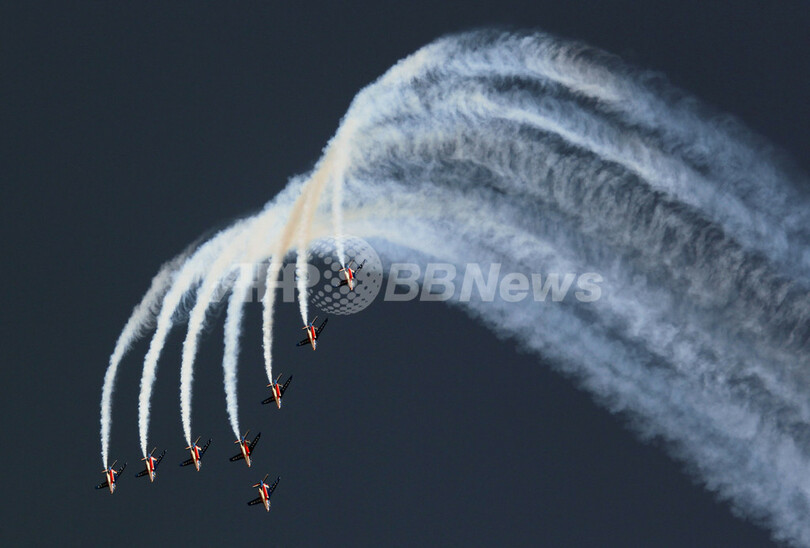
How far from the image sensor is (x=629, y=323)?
41.1 m

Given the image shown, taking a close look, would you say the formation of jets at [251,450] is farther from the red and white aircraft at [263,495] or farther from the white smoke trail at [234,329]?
the white smoke trail at [234,329]

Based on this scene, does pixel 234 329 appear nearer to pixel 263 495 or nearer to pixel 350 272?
pixel 350 272

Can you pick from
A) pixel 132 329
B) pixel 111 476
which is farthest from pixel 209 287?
pixel 111 476

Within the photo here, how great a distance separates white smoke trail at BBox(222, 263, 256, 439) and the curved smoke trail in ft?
2.31

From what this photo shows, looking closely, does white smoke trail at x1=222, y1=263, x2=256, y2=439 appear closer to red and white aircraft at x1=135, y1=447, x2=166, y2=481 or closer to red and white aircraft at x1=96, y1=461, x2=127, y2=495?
red and white aircraft at x1=135, y1=447, x2=166, y2=481

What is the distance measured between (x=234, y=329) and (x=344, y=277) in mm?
4330

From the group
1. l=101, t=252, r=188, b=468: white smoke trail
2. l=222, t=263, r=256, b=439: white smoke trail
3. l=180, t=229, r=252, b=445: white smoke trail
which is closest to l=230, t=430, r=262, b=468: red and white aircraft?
l=222, t=263, r=256, b=439: white smoke trail

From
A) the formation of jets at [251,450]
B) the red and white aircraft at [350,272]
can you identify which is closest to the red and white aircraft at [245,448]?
the formation of jets at [251,450]

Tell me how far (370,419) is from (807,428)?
716 inches

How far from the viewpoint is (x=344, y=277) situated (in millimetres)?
43156

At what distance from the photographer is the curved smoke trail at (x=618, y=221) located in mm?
37812

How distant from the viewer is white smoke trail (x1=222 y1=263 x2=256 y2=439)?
39.8m

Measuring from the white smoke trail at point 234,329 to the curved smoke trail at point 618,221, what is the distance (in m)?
0.70

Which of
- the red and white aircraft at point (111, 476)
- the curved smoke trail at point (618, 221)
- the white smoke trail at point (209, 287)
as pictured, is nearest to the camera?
the curved smoke trail at point (618, 221)
